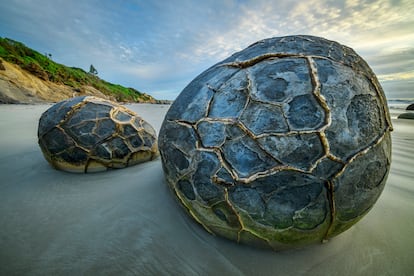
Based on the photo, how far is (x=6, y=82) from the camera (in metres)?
11.6

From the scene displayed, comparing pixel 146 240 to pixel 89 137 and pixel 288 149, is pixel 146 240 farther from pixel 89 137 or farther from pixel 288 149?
pixel 89 137

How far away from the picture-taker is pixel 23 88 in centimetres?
1245

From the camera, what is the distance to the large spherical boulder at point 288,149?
0.99 m

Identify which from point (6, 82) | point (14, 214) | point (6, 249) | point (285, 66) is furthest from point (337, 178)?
point (6, 82)

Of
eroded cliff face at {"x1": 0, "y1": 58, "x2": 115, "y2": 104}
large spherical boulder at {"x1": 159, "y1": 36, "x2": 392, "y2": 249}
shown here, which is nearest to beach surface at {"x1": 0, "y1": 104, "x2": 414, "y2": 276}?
large spherical boulder at {"x1": 159, "y1": 36, "x2": 392, "y2": 249}

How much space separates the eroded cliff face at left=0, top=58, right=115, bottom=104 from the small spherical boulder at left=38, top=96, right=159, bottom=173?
13286 millimetres

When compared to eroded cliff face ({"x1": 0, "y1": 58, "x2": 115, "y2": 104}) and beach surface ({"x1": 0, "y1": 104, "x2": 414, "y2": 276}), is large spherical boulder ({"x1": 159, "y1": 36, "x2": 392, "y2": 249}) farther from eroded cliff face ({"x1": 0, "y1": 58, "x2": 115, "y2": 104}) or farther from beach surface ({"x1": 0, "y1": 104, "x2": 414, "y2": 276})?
eroded cliff face ({"x1": 0, "y1": 58, "x2": 115, "y2": 104})

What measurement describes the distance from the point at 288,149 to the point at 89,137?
2023 mm

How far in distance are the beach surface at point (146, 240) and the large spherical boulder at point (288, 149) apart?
121 millimetres

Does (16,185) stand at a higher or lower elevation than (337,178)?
lower

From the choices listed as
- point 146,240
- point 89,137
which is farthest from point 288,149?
point 89,137

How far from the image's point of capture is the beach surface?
3.51 ft

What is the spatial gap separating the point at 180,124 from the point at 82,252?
95cm

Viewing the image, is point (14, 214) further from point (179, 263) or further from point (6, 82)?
point (6, 82)
